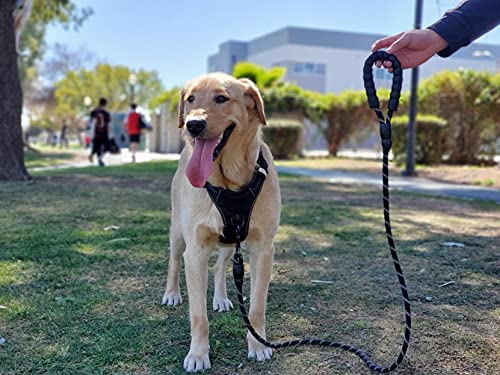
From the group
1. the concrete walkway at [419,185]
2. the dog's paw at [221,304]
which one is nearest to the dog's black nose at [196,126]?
the dog's paw at [221,304]

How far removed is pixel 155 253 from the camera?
200 inches

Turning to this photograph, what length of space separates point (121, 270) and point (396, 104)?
9.31 feet

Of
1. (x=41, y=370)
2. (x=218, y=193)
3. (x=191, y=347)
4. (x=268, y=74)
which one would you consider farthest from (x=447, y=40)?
(x=268, y=74)

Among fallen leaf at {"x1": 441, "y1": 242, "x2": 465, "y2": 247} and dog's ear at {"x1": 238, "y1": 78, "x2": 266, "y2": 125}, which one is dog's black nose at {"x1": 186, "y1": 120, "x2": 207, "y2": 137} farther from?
fallen leaf at {"x1": 441, "y1": 242, "x2": 465, "y2": 247}

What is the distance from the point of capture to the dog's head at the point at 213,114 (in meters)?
2.75

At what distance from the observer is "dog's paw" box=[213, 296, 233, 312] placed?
3723 mm

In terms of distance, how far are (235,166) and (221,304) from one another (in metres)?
1.21

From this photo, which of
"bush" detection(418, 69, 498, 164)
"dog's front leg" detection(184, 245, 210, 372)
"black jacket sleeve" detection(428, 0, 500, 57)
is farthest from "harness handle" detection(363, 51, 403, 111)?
"bush" detection(418, 69, 498, 164)

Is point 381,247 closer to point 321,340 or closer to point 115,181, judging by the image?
point 321,340

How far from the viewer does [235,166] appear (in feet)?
9.77

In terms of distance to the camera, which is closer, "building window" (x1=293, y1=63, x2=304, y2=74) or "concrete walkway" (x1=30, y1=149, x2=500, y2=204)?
"concrete walkway" (x1=30, y1=149, x2=500, y2=204)

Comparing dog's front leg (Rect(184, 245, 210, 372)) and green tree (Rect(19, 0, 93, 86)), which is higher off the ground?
green tree (Rect(19, 0, 93, 86))

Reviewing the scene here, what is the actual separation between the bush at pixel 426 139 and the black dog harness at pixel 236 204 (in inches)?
574

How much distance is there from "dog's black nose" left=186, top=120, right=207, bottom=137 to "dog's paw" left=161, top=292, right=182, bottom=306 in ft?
4.95
